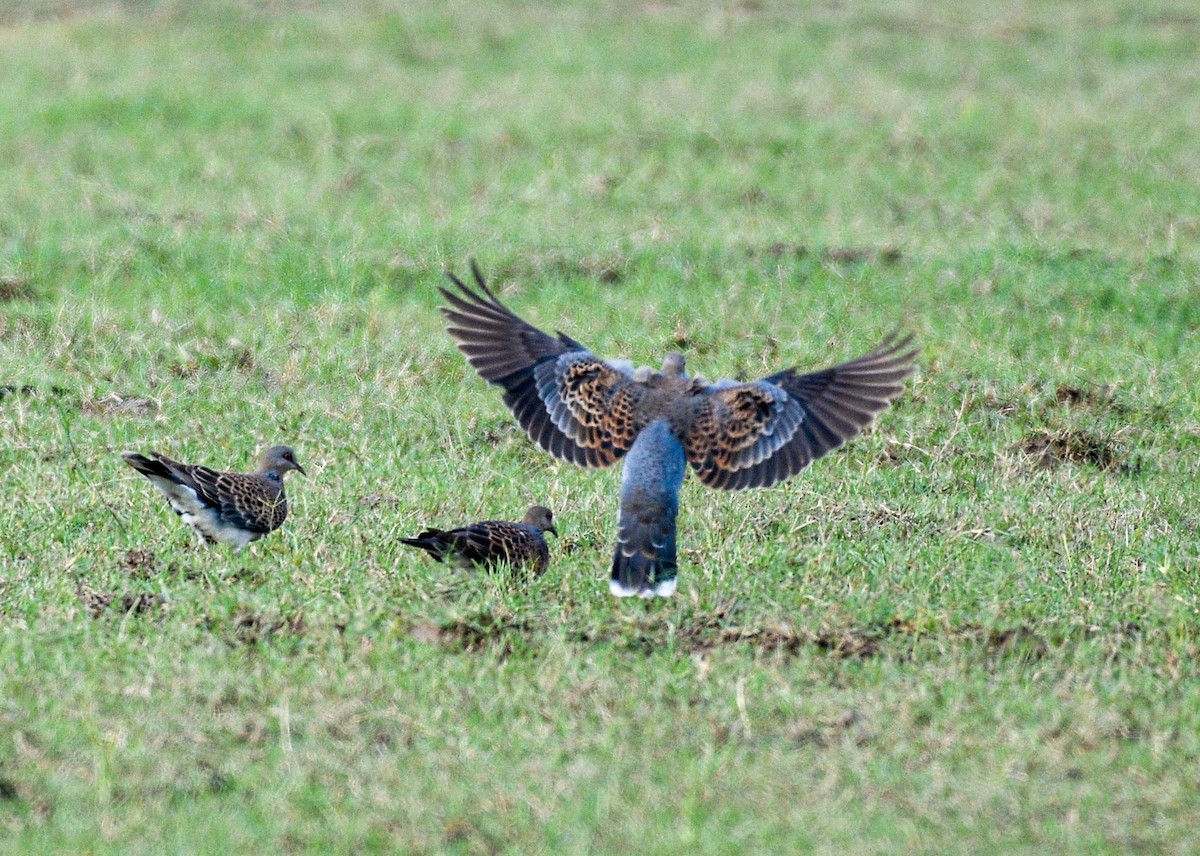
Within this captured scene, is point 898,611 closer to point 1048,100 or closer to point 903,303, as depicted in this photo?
point 903,303

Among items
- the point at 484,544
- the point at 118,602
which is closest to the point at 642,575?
the point at 484,544

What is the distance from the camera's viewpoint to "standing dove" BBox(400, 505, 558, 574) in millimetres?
6703

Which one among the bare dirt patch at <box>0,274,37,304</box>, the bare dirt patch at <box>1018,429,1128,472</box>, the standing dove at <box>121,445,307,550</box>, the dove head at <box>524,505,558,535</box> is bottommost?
the standing dove at <box>121,445,307,550</box>

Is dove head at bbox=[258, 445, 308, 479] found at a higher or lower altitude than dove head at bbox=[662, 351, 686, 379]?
lower

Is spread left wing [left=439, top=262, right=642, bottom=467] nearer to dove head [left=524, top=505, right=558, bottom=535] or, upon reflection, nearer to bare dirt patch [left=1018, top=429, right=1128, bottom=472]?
dove head [left=524, top=505, right=558, bottom=535]

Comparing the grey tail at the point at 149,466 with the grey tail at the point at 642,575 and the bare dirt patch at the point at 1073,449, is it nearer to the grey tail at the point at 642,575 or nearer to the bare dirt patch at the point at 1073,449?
the grey tail at the point at 642,575

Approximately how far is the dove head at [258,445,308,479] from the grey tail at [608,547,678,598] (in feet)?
5.69

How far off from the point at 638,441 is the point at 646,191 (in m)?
6.00

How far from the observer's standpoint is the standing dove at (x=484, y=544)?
670cm

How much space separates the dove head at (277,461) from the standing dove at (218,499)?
1.03 feet

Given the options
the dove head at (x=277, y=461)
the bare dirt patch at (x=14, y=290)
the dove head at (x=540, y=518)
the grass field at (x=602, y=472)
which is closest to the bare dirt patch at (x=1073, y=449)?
the grass field at (x=602, y=472)

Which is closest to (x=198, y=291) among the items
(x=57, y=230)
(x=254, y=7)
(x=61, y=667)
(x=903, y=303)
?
(x=57, y=230)

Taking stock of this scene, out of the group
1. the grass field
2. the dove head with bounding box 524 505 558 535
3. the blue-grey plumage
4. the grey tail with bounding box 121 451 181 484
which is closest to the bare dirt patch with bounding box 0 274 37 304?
the grass field

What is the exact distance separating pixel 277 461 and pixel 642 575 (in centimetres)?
Answer: 192
